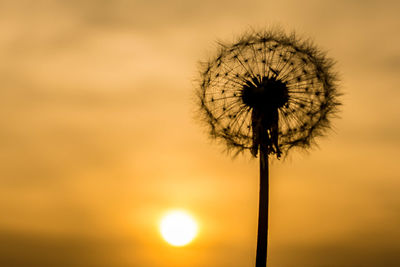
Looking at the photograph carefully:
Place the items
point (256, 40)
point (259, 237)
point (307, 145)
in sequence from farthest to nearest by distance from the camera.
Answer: point (256, 40), point (307, 145), point (259, 237)

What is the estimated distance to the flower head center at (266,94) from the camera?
59.2ft

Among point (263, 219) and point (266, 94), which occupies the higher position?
point (266, 94)

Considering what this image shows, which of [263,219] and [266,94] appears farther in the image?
[266,94]

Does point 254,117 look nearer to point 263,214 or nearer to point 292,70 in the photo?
point 292,70

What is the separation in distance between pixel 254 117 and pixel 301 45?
3155 mm

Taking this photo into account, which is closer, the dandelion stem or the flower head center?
the dandelion stem

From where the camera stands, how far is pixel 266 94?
18.0m

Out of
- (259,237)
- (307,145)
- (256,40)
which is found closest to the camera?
(259,237)

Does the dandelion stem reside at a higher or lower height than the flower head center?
lower

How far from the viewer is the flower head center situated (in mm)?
18031

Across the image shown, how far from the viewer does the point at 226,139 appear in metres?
18.5

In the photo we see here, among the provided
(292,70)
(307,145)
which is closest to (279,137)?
(307,145)

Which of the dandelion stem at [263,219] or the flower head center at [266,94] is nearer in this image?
the dandelion stem at [263,219]

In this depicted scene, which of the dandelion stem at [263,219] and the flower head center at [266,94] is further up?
the flower head center at [266,94]
